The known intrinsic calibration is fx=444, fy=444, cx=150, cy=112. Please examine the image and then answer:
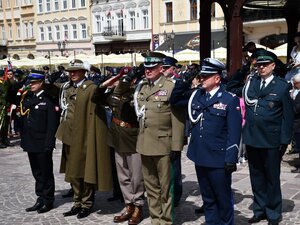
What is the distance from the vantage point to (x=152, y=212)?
5070 mm

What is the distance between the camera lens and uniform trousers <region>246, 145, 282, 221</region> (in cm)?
508

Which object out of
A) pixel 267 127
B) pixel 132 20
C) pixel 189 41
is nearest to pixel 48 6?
pixel 132 20

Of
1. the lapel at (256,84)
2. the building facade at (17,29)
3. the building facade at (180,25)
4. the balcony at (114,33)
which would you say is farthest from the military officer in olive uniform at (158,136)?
the building facade at (17,29)

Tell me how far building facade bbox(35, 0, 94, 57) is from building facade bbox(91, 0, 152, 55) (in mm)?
1665

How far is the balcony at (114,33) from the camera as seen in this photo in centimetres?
4219

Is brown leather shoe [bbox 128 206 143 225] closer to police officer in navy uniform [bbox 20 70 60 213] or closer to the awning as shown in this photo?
police officer in navy uniform [bbox 20 70 60 213]

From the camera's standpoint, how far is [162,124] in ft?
16.2

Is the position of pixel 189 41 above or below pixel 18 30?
below

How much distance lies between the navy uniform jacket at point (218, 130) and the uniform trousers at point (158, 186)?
0.50m

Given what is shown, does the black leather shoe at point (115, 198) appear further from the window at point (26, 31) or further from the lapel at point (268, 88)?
the window at point (26, 31)

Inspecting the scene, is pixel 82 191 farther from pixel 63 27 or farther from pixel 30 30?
pixel 30 30

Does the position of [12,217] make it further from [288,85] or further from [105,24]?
[105,24]

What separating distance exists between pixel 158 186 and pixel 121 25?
38.8 meters

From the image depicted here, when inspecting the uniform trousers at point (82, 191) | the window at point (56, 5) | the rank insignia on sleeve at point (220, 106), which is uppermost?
the window at point (56, 5)
